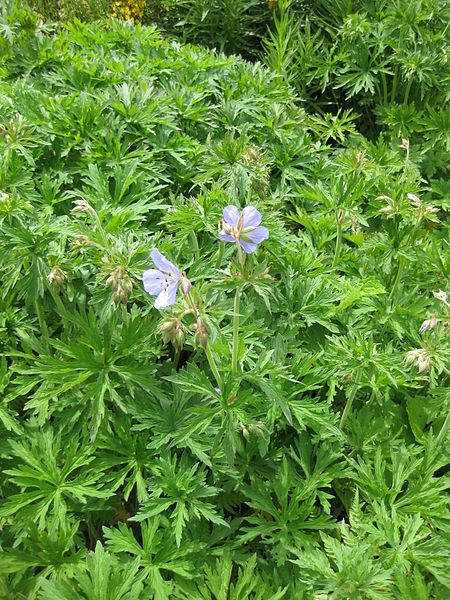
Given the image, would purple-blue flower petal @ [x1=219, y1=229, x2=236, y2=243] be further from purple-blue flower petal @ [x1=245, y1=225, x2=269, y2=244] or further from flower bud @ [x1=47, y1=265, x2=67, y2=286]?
flower bud @ [x1=47, y1=265, x2=67, y2=286]

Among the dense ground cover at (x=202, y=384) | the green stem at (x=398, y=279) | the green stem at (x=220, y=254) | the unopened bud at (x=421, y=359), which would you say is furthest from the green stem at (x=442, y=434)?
the green stem at (x=220, y=254)

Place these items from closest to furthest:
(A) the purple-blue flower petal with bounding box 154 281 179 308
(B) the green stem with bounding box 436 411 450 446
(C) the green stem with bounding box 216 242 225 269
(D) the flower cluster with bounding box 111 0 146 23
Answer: (A) the purple-blue flower petal with bounding box 154 281 179 308
(B) the green stem with bounding box 436 411 450 446
(C) the green stem with bounding box 216 242 225 269
(D) the flower cluster with bounding box 111 0 146 23

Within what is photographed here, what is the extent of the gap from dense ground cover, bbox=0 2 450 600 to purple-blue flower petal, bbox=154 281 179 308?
104 millimetres

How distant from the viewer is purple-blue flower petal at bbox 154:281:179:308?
1.35 meters

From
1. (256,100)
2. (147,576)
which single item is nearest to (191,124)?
(256,100)

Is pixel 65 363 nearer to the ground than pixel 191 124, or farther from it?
nearer to the ground

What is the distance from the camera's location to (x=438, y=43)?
3.88 meters

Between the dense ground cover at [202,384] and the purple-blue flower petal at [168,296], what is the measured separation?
0.10 metres

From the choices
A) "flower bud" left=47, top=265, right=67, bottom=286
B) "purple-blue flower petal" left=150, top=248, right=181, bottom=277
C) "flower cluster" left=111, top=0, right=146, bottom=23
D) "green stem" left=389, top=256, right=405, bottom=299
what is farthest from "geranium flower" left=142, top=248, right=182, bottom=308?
"flower cluster" left=111, top=0, right=146, bottom=23

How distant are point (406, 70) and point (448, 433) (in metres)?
2.74

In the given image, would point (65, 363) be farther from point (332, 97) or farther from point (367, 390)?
point (332, 97)

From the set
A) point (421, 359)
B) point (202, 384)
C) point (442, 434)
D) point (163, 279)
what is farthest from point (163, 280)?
point (442, 434)

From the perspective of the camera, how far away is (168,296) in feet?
4.44

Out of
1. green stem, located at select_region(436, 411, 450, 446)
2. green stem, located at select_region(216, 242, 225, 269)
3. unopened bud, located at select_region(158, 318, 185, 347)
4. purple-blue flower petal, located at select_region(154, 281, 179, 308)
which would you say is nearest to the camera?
purple-blue flower petal, located at select_region(154, 281, 179, 308)
